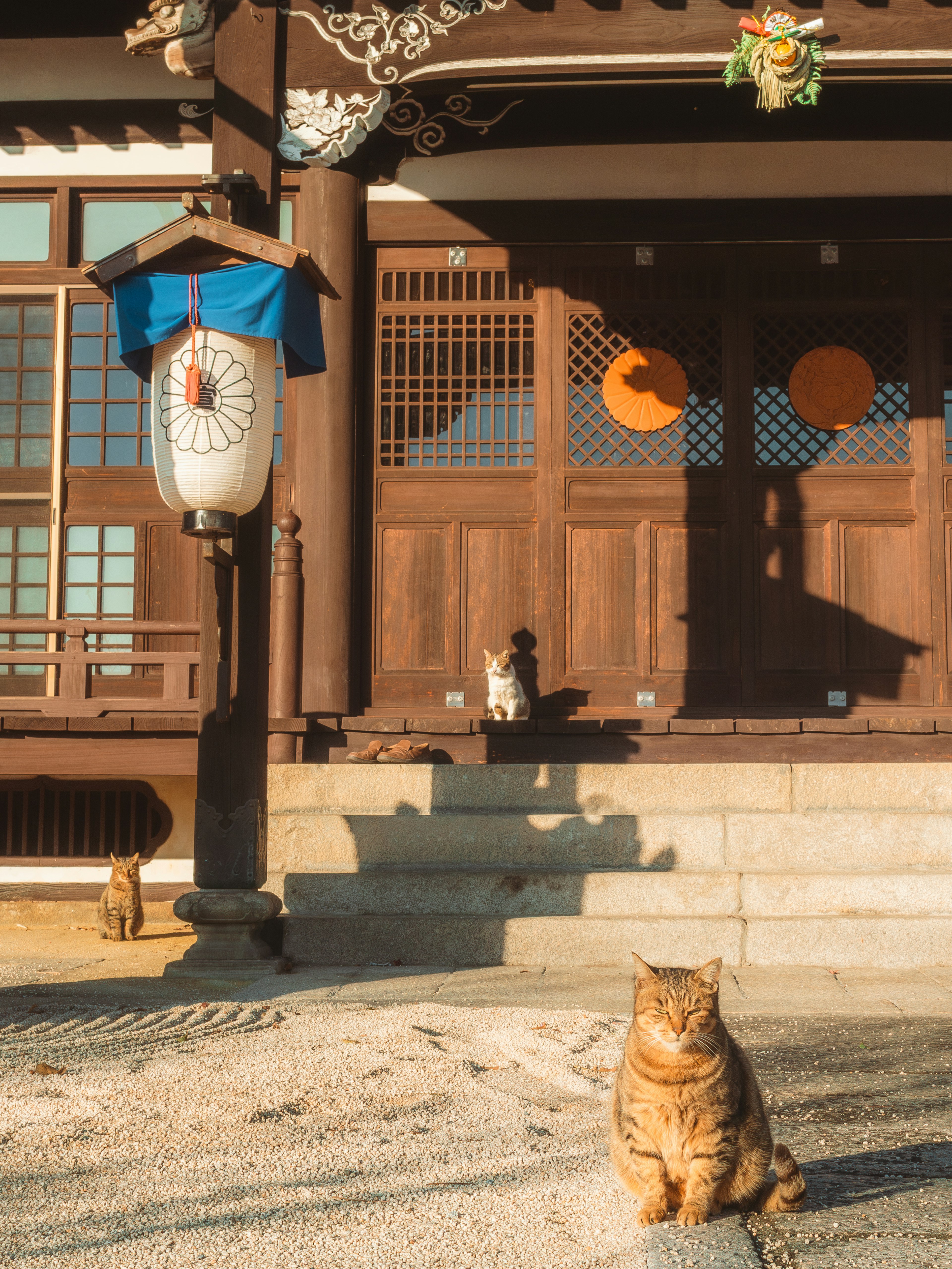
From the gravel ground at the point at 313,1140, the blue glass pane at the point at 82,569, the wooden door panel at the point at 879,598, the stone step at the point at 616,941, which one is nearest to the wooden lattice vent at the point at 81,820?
the blue glass pane at the point at 82,569

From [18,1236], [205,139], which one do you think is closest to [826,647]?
[205,139]

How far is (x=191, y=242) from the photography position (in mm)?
5695

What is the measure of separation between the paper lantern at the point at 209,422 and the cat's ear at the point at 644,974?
11.4 ft

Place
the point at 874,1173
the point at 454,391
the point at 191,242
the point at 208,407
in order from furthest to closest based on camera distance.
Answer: the point at 454,391
the point at 191,242
the point at 208,407
the point at 874,1173

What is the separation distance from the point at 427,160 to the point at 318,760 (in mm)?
4773

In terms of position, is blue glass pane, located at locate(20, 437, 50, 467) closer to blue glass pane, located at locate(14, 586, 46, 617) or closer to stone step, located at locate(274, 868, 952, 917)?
blue glass pane, located at locate(14, 586, 46, 617)

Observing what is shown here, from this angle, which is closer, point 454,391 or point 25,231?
point 25,231

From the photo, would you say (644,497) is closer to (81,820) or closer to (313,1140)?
(81,820)

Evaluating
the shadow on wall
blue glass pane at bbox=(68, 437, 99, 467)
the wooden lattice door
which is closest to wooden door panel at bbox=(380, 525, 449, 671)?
the wooden lattice door

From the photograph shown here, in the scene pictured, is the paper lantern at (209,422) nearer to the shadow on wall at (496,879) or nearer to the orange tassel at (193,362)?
the orange tassel at (193,362)

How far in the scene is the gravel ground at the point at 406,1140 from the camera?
8.48 ft

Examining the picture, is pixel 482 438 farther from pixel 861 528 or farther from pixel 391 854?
pixel 391 854

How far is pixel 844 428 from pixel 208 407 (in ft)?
18.1

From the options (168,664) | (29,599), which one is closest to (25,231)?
(29,599)
